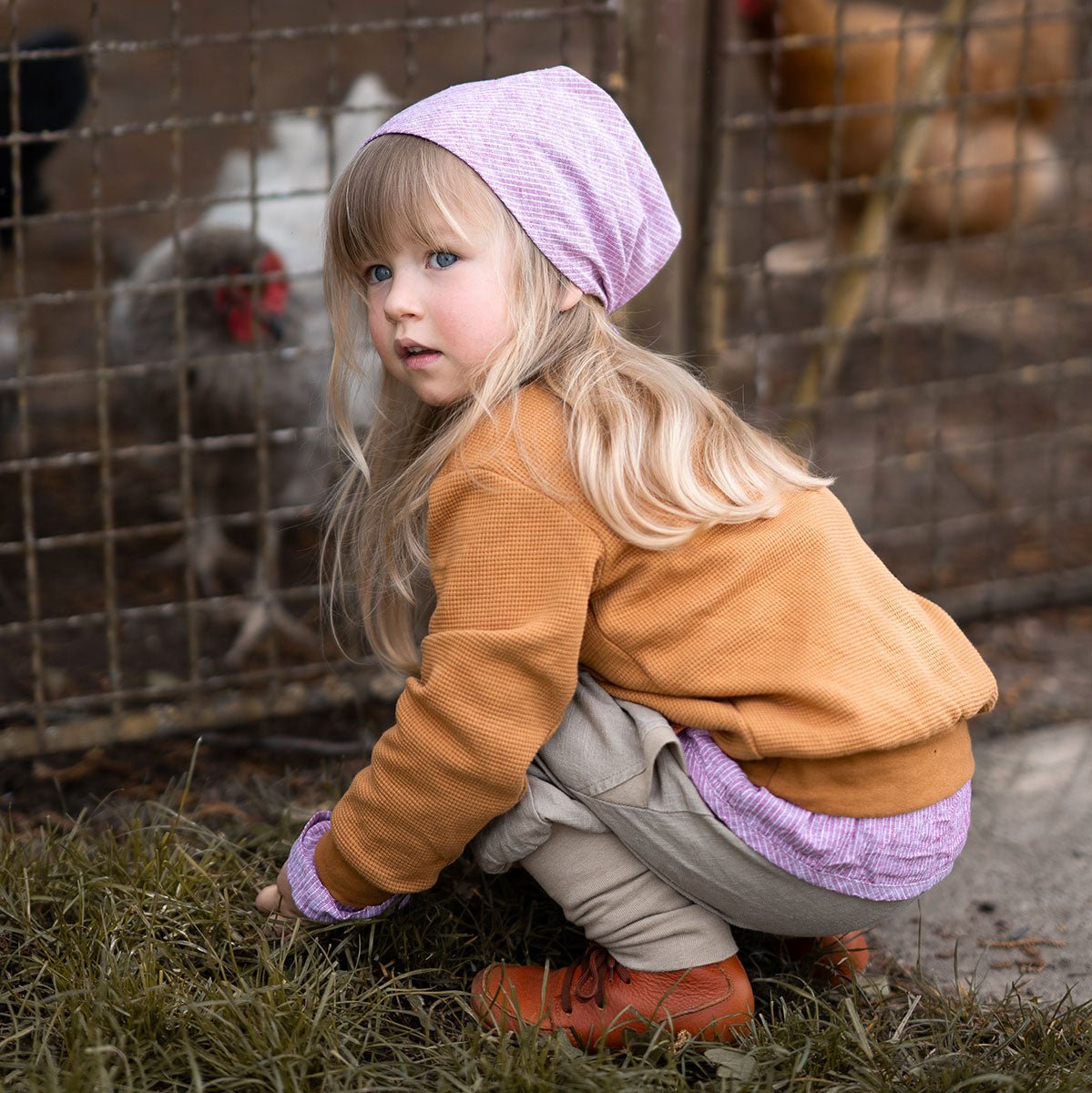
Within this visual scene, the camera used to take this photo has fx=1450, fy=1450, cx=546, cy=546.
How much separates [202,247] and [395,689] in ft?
3.36

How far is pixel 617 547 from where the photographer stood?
1826 millimetres

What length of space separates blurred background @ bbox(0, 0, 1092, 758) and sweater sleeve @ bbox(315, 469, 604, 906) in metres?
0.51

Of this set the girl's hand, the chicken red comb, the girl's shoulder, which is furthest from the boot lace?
the chicken red comb

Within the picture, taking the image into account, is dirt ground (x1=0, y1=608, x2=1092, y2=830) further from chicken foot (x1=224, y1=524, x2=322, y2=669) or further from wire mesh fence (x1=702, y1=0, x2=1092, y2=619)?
wire mesh fence (x1=702, y1=0, x2=1092, y2=619)

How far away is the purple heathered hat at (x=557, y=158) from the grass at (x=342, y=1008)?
995 mm

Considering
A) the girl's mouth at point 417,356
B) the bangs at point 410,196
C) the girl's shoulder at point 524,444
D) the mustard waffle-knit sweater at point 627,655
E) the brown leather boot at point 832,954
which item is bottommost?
the brown leather boot at point 832,954

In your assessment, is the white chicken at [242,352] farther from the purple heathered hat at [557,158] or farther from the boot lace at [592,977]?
the boot lace at [592,977]

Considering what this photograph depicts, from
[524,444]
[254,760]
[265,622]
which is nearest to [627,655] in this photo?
[524,444]

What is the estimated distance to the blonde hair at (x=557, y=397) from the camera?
5.95 ft

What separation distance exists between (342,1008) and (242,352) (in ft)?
4.87

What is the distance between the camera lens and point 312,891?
2029 mm

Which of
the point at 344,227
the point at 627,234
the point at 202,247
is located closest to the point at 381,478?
the point at 344,227

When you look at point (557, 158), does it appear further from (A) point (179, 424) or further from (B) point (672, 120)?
(A) point (179, 424)

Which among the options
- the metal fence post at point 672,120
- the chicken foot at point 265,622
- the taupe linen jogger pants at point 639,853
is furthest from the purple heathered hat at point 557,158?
the chicken foot at point 265,622
